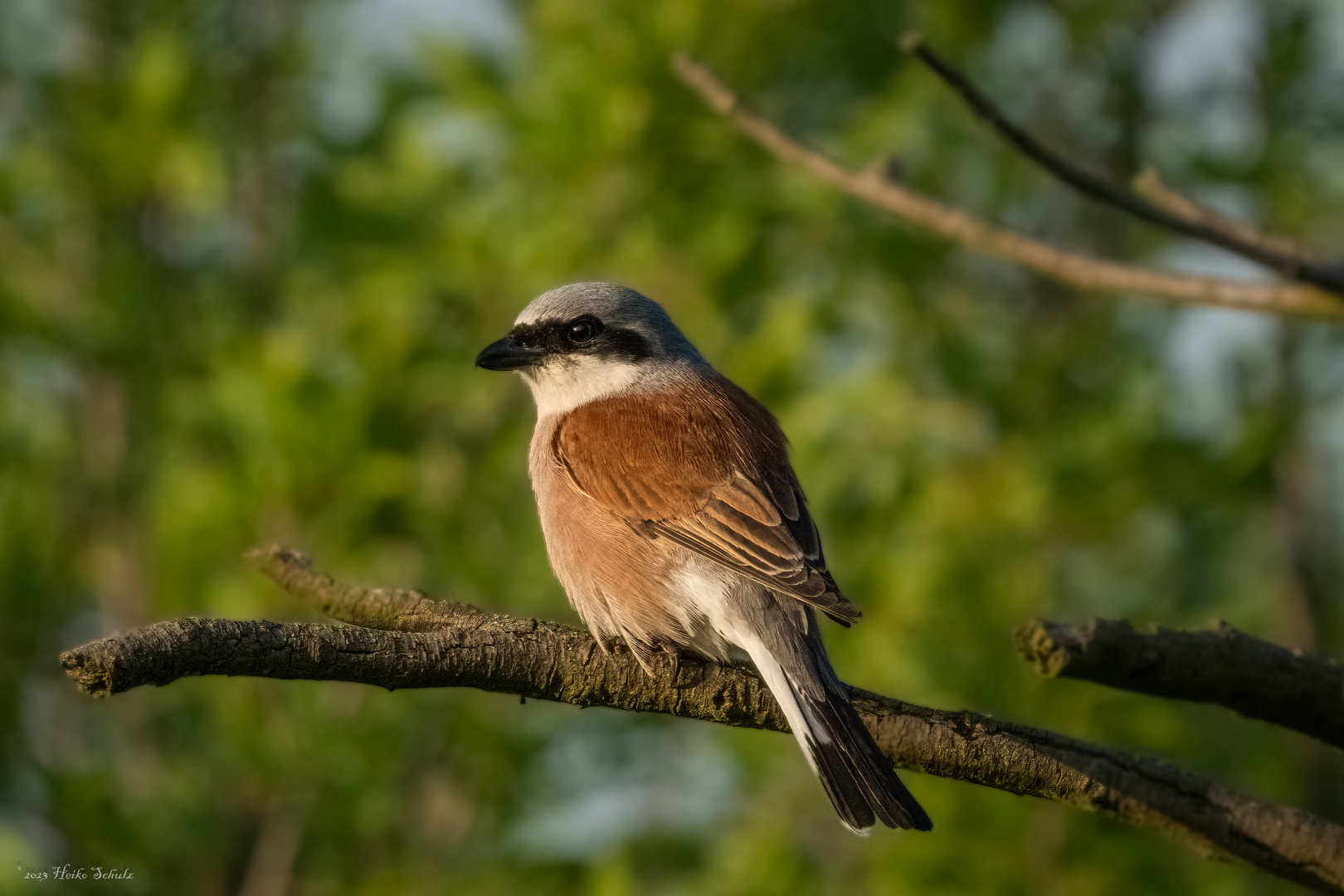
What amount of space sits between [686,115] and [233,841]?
399cm

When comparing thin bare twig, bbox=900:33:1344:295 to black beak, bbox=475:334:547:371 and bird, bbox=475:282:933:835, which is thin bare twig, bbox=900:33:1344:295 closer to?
bird, bbox=475:282:933:835

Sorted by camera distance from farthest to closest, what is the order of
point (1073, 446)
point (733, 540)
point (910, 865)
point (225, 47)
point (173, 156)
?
point (225, 47) → point (173, 156) → point (1073, 446) → point (910, 865) → point (733, 540)

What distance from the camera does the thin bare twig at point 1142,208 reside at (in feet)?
9.59

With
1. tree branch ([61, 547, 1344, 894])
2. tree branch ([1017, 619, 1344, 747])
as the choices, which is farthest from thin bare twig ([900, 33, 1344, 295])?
tree branch ([61, 547, 1344, 894])

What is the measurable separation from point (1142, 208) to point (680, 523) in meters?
1.53

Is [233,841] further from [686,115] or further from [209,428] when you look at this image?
[686,115]

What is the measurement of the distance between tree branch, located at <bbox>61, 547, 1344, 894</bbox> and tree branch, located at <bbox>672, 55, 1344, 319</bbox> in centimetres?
113

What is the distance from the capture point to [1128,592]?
745 centimetres

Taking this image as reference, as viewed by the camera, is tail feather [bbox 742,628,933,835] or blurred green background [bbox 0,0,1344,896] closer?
tail feather [bbox 742,628,933,835]

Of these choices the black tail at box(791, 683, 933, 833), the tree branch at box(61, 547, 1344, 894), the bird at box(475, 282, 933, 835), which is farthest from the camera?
the bird at box(475, 282, 933, 835)

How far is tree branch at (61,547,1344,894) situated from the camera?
274 centimetres

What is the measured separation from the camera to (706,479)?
156 inches

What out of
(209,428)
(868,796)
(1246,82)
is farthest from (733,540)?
(1246,82)

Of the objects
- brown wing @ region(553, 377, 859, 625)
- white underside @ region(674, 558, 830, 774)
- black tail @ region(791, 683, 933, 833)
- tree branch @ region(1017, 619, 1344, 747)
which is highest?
brown wing @ region(553, 377, 859, 625)
